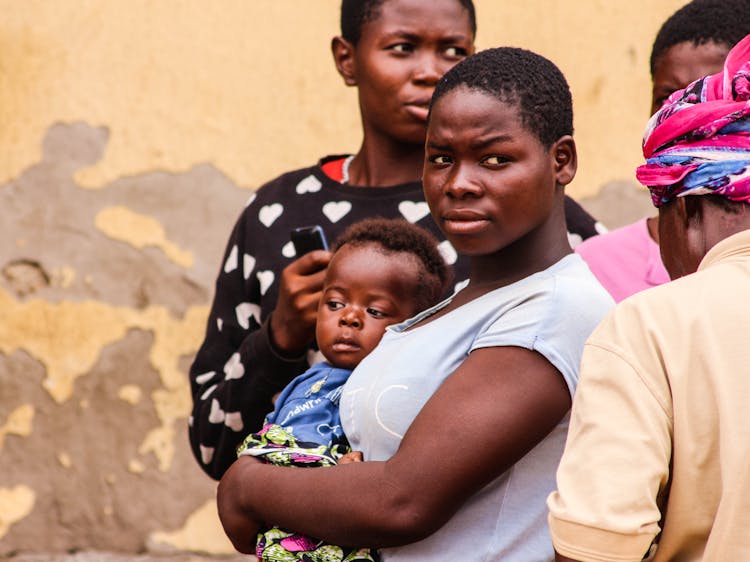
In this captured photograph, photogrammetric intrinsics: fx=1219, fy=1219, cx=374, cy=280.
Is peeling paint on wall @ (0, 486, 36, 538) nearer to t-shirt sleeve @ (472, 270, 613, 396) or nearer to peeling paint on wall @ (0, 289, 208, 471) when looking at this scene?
peeling paint on wall @ (0, 289, 208, 471)

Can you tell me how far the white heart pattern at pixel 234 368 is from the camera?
9.58 feet

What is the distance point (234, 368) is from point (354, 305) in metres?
0.43

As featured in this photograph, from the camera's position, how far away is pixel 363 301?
2.71 m

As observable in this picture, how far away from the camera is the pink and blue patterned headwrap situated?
6.03 ft

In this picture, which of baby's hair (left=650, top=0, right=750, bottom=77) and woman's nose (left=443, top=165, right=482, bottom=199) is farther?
baby's hair (left=650, top=0, right=750, bottom=77)

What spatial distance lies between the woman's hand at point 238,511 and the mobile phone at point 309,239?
679 mm

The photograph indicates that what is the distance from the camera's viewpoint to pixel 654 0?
450 centimetres

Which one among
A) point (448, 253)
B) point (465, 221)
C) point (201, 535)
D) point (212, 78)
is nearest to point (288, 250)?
point (448, 253)

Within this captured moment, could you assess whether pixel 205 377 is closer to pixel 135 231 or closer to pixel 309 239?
pixel 309 239

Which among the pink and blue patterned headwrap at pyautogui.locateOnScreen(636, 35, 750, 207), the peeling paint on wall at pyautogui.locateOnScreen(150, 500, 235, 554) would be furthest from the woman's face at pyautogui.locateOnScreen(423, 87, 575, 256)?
the peeling paint on wall at pyautogui.locateOnScreen(150, 500, 235, 554)

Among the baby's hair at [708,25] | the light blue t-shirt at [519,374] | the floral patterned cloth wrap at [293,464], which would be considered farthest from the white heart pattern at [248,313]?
the baby's hair at [708,25]

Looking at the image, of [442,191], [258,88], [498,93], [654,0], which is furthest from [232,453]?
[654,0]

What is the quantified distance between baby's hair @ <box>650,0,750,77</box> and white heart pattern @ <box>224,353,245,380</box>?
1.31 m

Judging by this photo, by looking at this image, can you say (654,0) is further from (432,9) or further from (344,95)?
(432,9)
